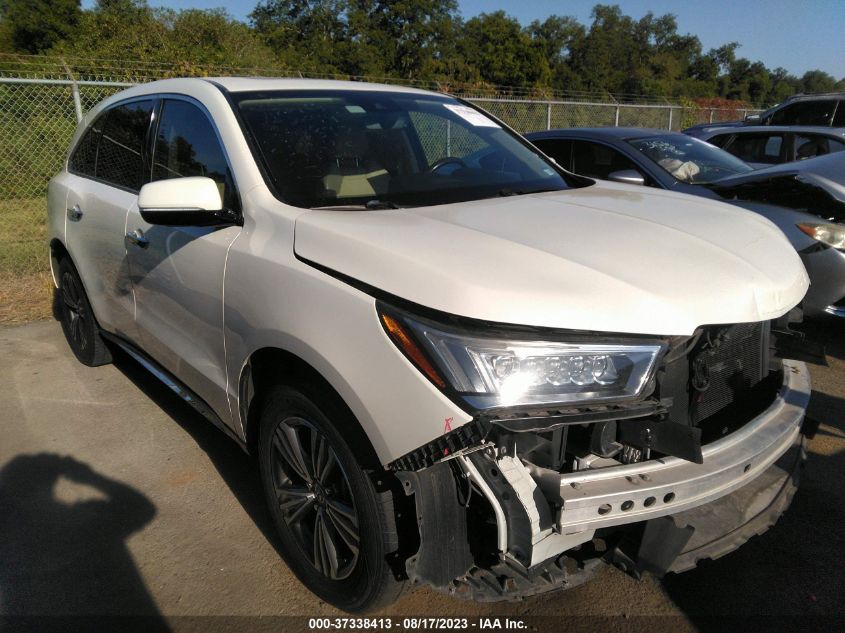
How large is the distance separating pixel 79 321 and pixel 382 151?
2.91 m

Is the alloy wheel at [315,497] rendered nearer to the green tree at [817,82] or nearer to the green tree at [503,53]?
the green tree at [503,53]

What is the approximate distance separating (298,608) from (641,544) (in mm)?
1294

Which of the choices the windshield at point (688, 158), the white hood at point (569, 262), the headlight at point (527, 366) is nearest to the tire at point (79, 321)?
the white hood at point (569, 262)

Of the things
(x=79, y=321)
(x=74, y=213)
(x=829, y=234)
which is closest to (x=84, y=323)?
(x=79, y=321)

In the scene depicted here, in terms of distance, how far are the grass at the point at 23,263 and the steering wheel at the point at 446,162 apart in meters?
4.70

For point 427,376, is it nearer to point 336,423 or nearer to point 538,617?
point 336,423

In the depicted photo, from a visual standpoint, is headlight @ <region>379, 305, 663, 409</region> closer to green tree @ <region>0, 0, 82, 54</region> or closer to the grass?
the grass

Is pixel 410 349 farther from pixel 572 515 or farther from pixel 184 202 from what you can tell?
pixel 184 202

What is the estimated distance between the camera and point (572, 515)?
1.75m

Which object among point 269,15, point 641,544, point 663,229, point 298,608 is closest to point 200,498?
point 298,608

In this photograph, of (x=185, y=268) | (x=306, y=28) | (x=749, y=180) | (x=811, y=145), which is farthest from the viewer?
(x=306, y=28)

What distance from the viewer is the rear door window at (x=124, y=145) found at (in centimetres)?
355

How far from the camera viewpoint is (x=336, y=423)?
2.09 m

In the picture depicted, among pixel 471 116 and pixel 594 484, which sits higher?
pixel 471 116
